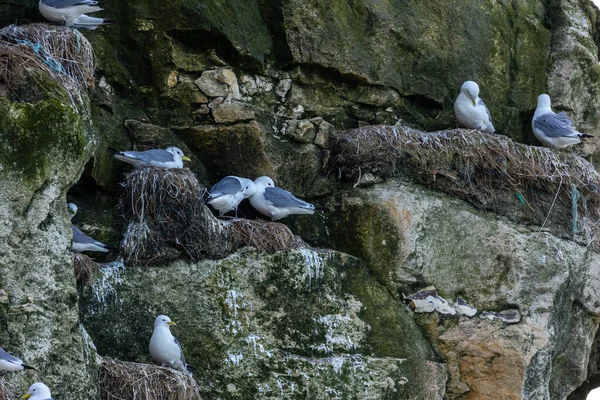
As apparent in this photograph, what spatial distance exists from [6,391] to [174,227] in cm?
264

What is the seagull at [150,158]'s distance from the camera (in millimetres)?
10875

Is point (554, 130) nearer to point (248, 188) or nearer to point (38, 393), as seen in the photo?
point (248, 188)

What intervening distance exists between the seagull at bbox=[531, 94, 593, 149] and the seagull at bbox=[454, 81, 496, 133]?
571 millimetres

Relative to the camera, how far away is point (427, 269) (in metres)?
11.6

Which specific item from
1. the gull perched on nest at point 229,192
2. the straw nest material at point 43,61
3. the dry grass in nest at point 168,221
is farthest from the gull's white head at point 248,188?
the straw nest material at point 43,61

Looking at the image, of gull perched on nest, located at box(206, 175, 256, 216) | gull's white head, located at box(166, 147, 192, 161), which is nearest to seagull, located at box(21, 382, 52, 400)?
gull perched on nest, located at box(206, 175, 256, 216)

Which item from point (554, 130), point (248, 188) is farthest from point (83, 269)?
point (554, 130)

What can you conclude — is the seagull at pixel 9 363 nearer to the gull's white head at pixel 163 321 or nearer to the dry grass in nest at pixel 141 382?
the dry grass in nest at pixel 141 382

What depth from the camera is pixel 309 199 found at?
1199 centimetres

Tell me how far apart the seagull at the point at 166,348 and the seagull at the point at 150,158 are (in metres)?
1.59

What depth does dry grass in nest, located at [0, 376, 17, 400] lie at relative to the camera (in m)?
8.43

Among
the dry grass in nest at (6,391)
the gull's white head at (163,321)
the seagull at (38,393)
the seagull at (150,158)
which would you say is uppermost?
the seagull at (150,158)

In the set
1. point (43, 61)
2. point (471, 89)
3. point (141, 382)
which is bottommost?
point (141, 382)

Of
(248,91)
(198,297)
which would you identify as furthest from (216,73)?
(198,297)
